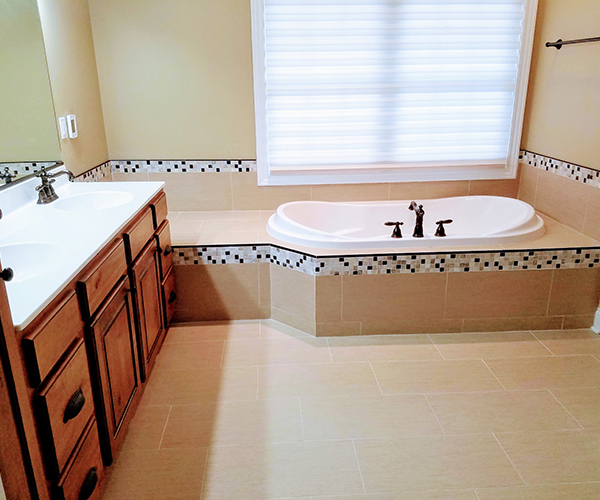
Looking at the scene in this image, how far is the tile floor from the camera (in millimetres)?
1779

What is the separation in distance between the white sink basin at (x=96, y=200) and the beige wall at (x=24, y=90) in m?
0.26

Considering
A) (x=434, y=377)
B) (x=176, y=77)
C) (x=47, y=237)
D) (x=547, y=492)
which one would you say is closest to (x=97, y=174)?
(x=176, y=77)

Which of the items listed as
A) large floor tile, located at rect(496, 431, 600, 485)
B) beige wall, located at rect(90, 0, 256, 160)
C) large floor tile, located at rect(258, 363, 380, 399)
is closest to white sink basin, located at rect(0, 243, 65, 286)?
large floor tile, located at rect(258, 363, 380, 399)

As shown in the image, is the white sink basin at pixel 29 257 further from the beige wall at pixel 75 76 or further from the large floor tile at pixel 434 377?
the large floor tile at pixel 434 377

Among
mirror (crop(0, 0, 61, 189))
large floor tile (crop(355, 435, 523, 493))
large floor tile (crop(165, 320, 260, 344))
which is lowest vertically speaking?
large floor tile (crop(355, 435, 523, 493))

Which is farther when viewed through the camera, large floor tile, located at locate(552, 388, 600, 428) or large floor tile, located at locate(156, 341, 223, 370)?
large floor tile, located at locate(156, 341, 223, 370)

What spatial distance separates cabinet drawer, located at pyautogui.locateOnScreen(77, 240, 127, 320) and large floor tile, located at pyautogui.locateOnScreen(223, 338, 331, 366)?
2.79 feet

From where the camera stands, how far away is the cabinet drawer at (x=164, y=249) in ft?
8.45

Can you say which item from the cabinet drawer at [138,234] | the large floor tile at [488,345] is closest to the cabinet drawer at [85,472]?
the cabinet drawer at [138,234]

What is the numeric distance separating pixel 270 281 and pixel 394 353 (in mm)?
812

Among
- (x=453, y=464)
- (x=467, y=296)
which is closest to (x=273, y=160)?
(x=467, y=296)

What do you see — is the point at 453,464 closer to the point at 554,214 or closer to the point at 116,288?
the point at 116,288

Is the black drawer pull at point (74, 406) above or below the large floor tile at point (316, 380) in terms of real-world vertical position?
above

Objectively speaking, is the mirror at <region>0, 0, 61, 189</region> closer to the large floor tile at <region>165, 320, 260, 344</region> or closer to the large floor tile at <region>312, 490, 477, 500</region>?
the large floor tile at <region>165, 320, 260, 344</region>
